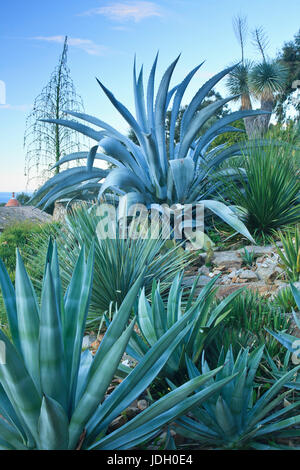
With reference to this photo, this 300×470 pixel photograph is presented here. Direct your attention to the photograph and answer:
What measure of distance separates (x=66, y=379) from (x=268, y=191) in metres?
3.53

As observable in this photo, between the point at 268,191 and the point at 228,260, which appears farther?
the point at 268,191

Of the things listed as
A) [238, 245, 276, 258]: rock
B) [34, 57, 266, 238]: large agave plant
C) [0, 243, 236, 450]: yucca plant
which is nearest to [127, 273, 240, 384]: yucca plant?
[0, 243, 236, 450]: yucca plant

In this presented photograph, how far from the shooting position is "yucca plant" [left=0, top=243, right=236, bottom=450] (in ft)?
4.09

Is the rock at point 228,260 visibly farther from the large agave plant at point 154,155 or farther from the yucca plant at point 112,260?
the large agave plant at point 154,155

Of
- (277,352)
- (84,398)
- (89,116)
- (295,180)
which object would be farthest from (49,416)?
(89,116)

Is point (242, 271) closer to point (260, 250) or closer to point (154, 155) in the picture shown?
point (260, 250)

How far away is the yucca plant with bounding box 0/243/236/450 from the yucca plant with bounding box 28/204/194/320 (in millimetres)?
1536

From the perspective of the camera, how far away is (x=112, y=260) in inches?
130

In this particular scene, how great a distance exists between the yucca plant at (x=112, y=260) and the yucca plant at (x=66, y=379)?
1536mm

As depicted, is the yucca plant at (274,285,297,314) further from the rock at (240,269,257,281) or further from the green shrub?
the green shrub

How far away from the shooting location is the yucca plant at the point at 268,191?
450cm

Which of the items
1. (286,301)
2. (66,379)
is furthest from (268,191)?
(66,379)

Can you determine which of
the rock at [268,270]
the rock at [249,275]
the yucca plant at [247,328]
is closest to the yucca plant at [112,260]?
the rock at [249,275]
